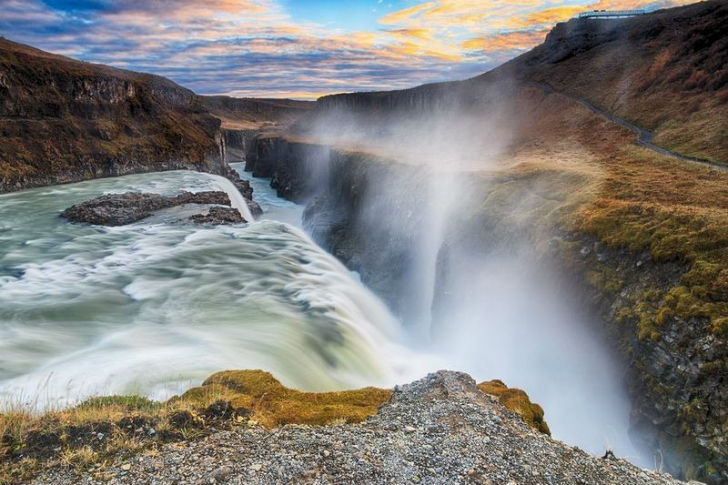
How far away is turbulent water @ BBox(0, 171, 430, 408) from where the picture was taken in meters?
14.6

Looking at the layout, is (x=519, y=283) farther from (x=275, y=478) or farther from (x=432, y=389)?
(x=275, y=478)

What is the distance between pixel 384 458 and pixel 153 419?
15.9 ft

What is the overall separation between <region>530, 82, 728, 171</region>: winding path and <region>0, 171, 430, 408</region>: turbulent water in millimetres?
26644

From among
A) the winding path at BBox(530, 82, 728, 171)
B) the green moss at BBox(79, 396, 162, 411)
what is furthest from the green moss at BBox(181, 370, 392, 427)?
the winding path at BBox(530, 82, 728, 171)

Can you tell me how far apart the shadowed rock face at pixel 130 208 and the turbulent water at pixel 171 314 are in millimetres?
2102

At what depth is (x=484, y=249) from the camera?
2716cm

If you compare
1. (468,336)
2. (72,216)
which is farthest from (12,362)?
(72,216)

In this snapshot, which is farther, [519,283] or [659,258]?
[519,283]

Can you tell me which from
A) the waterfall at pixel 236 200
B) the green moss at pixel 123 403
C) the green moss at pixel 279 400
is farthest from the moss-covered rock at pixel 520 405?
the waterfall at pixel 236 200

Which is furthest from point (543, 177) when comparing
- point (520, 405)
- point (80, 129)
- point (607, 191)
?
point (80, 129)

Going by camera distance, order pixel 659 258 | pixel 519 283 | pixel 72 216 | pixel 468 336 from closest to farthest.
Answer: pixel 659 258
pixel 519 283
pixel 468 336
pixel 72 216

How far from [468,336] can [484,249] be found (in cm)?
572

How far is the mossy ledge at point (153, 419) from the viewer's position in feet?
24.8

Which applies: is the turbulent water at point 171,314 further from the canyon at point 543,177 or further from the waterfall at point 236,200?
the waterfall at point 236,200
